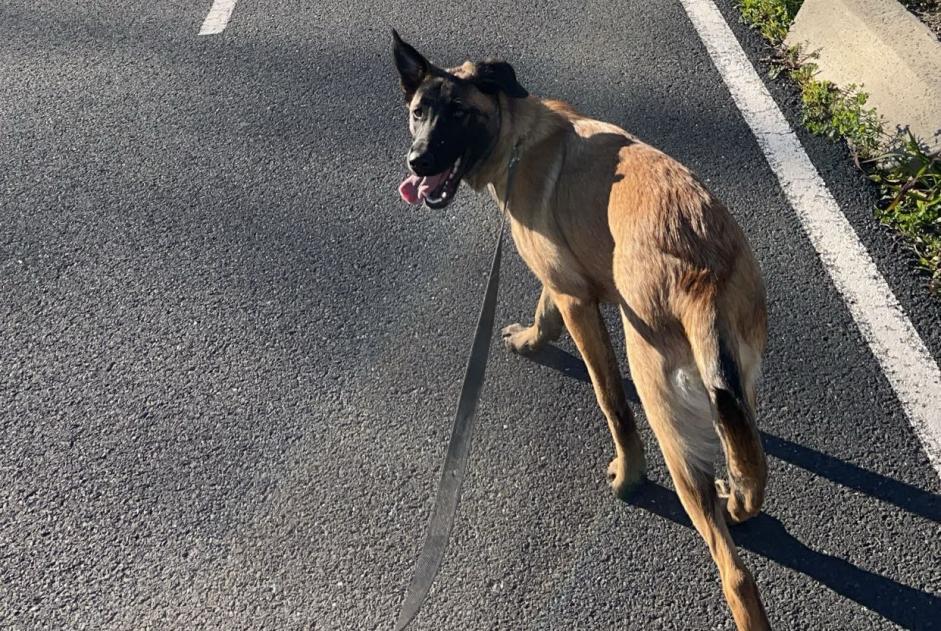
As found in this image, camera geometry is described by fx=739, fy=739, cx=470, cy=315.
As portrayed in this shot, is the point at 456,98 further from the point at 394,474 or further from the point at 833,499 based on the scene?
the point at 833,499

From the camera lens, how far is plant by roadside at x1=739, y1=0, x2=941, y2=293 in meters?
3.58

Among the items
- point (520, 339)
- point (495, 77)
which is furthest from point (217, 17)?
point (520, 339)

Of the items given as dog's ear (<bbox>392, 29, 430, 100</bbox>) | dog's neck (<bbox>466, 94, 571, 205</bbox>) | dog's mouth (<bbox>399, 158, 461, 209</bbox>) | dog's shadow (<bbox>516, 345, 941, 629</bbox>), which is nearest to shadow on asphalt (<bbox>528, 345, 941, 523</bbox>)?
dog's shadow (<bbox>516, 345, 941, 629</bbox>)

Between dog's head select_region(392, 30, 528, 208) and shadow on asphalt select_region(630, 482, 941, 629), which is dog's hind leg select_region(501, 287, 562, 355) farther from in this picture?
shadow on asphalt select_region(630, 482, 941, 629)

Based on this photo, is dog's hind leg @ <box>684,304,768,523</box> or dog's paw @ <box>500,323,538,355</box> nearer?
dog's hind leg @ <box>684,304,768,523</box>

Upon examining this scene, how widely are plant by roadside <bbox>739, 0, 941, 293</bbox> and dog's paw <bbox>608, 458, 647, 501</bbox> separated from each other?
5.62 ft

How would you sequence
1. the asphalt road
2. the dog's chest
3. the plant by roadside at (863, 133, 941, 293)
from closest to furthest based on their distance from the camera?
1. the asphalt road
2. the dog's chest
3. the plant by roadside at (863, 133, 941, 293)

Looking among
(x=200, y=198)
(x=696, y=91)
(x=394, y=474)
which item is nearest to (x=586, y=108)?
(x=696, y=91)

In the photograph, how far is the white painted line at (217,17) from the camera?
5719mm

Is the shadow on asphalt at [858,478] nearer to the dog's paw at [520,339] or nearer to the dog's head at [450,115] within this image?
the dog's paw at [520,339]

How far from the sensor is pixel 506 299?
373 centimetres

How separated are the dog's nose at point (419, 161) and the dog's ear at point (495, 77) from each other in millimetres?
443

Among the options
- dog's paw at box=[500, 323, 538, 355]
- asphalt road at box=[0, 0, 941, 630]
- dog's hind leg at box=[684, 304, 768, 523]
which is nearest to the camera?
dog's hind leg at box=[684, 304, 768, 523]

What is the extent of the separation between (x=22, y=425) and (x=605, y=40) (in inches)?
170
